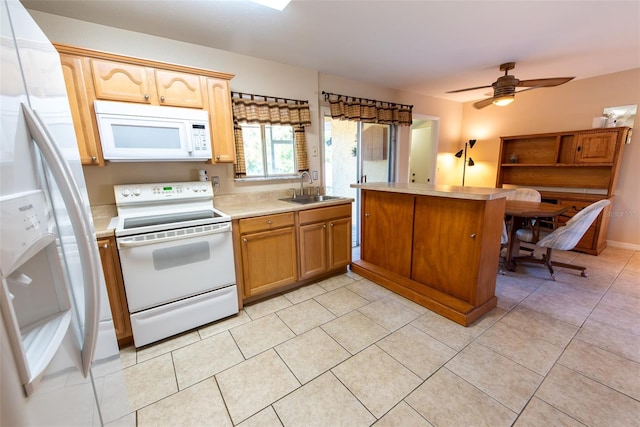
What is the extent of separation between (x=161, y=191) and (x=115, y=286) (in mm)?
838

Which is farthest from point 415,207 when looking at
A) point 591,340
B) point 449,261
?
point 591,340

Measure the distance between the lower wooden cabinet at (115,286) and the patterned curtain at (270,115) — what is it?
130 cm

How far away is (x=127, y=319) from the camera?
185cm

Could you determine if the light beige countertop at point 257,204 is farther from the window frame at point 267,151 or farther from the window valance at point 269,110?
the window valance at point 269,110

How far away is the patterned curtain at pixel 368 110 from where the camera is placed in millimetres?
3371

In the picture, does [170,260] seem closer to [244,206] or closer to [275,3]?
[244,206]

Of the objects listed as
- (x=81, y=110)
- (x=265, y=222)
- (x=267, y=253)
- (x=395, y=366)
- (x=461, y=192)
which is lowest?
(x=395, y=366)

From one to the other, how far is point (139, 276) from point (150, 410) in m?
0.82

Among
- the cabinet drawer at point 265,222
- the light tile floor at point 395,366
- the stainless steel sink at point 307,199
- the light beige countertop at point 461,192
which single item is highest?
the light beige countertop at point 461,192

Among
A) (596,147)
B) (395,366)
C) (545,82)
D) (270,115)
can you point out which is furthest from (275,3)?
(596,147)

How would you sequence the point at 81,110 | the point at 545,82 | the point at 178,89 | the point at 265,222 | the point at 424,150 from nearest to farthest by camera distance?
1. the point at 81,110
2. the point at 178,89
3. the point at 265,222
4. the point at 545,82
5. the point at 424,150

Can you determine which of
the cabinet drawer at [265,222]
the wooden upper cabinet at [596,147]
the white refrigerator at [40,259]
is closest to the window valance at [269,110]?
the cabinet drawer at [265,222]

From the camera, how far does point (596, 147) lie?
139 inches

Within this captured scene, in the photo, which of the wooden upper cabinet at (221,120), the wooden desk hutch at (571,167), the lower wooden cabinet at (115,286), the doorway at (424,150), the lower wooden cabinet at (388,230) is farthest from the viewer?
the doorway at (424,150)
